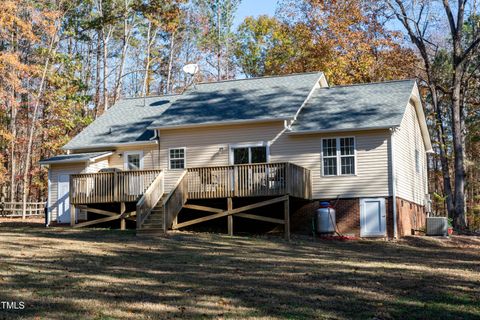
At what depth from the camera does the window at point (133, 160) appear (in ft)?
95.1

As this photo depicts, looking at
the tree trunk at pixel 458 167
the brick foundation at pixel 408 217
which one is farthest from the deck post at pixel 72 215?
the tree trunk at pixel 458 167

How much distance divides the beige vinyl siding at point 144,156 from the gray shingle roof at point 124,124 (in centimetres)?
35

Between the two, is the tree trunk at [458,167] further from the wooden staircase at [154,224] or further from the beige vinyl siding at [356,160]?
the wooden staircase at [154,224]

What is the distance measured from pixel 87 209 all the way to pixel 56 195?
3.18 m

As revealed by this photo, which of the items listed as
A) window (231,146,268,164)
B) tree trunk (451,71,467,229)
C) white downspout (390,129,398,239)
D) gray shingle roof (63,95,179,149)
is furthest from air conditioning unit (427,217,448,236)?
gray shingle roof (63,95,179,149)

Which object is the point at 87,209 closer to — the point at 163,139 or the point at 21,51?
the point at 163,139

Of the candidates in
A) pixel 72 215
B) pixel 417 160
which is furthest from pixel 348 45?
pixel 72 215

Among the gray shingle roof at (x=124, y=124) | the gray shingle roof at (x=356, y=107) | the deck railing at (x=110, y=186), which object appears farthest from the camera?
the gray shingle roof at (x=124, y=124)

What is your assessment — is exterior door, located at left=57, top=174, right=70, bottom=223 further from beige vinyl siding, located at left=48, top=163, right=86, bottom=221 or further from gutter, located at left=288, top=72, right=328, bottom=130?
gutter, located at left=288, top=72, right=328, bottom=130

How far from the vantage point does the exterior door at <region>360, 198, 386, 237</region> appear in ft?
83.4

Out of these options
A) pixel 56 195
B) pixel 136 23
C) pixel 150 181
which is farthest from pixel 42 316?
pixel 136 23

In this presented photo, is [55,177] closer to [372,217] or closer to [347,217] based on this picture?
[347,217]

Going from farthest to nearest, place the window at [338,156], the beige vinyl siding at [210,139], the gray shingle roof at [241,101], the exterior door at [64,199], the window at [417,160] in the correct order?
the window at [417,160], the exterior door at [64,199], the gray shingle roof at [241,101], the beige vinyl siding at [210,139], the window at [338,156]

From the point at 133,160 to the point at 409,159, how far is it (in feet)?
39.4
